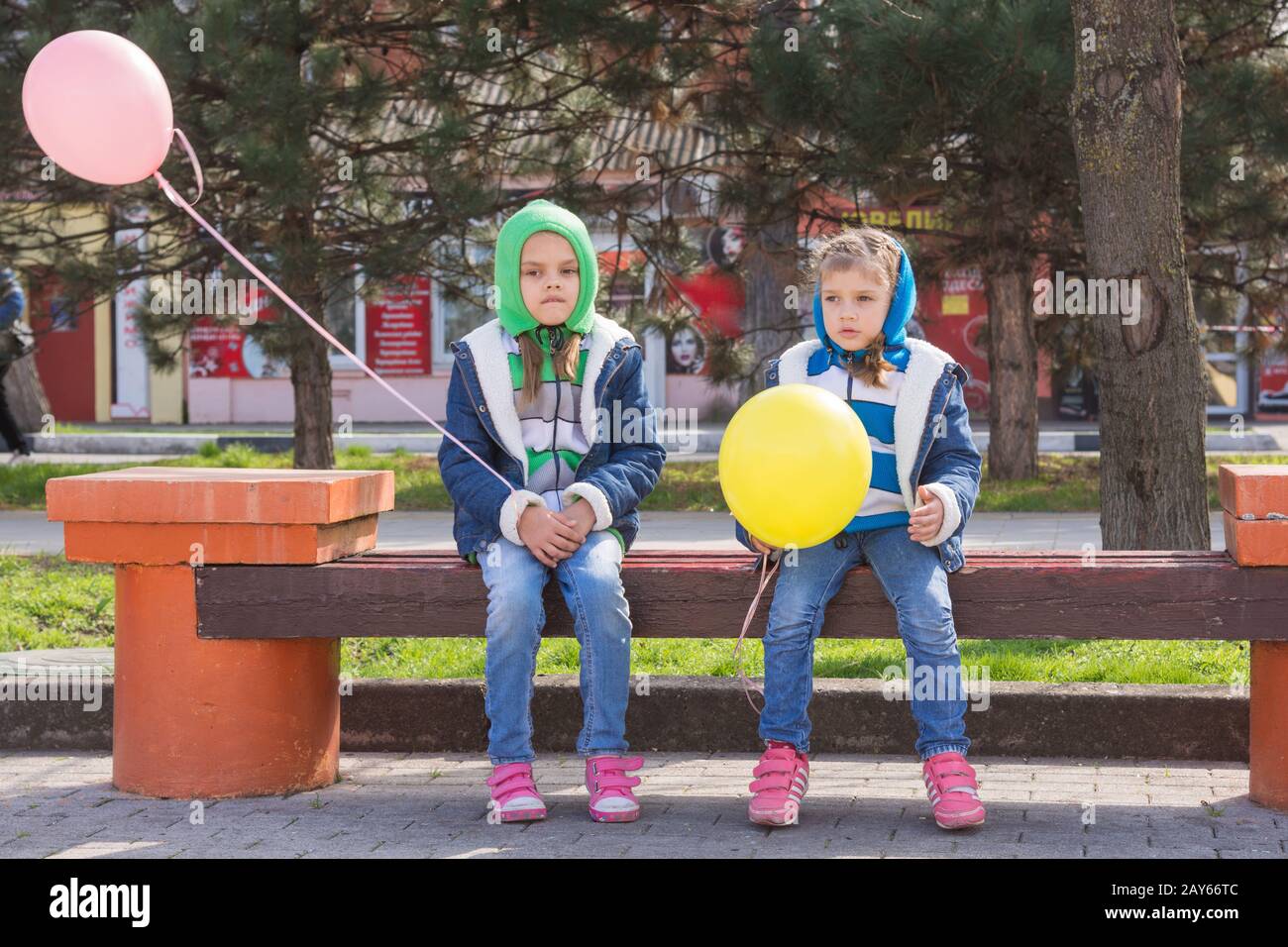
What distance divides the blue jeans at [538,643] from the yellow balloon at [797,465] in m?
0.46

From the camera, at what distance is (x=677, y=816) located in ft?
13.3

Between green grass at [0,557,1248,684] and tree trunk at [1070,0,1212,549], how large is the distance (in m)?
0.43

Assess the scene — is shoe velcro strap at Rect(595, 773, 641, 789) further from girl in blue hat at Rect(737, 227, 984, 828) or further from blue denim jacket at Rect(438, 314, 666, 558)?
blue denim jacket at Rect(438, 314, 666, 558)

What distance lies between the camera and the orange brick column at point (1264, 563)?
389 centimetres

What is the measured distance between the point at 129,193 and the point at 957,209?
550 cm

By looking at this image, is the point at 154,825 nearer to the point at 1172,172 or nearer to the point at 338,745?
the point at 338,745

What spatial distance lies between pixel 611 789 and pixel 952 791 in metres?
0.83

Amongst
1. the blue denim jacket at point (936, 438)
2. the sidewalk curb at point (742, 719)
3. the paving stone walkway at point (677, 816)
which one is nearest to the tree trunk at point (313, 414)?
the sidewalk curb at point (742, 719)

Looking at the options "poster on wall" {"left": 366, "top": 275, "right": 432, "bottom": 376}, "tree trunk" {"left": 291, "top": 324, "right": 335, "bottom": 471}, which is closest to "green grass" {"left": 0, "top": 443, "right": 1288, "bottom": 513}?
"tree trunk" {"left": 291, "top": 324, "right": 335, "bottom": 471}

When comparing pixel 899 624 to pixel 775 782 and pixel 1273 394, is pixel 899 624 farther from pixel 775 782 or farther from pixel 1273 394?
pixel 1273 394

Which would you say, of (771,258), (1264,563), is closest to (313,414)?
(771,258)
